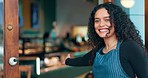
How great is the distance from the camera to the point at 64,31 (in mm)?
11727

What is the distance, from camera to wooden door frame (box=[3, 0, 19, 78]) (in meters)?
2.30

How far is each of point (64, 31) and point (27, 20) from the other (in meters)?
1.87

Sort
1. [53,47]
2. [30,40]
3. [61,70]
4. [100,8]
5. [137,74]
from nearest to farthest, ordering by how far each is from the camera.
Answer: [137,74] → [100,8] → [61,70] → [30,40] → [53,47]

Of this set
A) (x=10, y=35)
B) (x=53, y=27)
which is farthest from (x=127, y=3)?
(x=53, y=27)

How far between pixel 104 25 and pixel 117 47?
163 millimetres

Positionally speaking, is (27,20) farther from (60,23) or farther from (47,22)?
(60,23)

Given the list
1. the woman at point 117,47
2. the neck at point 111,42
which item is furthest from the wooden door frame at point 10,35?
the neck at point 111,42

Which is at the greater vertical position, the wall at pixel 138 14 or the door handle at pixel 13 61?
the wall at pixel 138 14

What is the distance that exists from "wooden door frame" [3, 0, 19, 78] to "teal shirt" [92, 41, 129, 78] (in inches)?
27.9

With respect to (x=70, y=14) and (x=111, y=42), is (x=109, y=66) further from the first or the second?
(x=70, y=14)

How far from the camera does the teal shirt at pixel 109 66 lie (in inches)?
71.7

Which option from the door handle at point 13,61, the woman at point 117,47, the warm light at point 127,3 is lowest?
the door handle at point 13,61

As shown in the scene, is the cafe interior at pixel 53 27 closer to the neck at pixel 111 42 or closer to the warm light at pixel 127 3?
the warm light at pixel 127 3

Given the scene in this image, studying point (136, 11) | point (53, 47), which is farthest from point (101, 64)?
point (53, 47)
